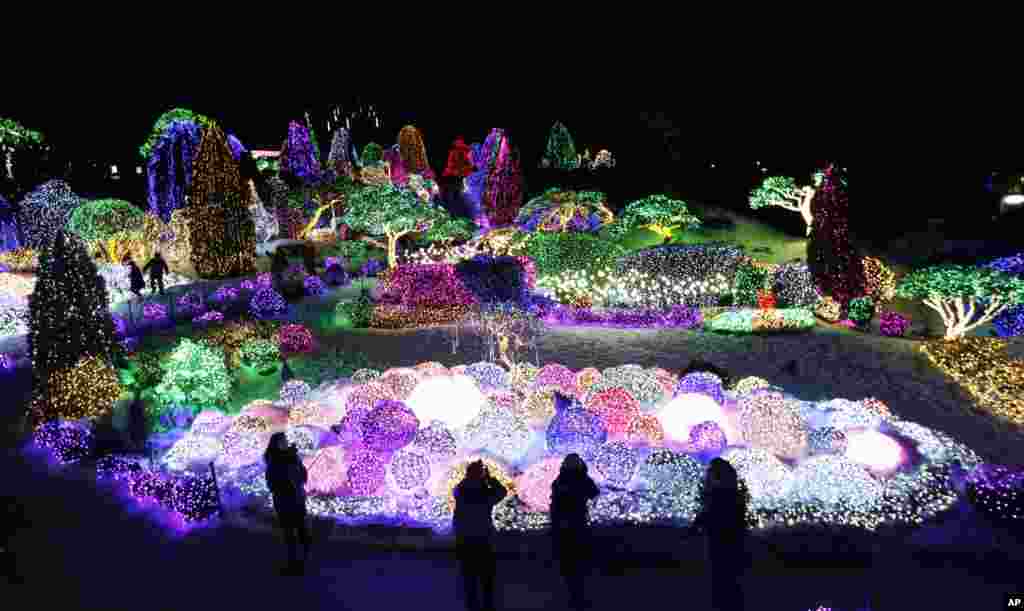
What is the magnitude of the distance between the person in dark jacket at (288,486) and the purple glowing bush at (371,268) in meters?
15.7

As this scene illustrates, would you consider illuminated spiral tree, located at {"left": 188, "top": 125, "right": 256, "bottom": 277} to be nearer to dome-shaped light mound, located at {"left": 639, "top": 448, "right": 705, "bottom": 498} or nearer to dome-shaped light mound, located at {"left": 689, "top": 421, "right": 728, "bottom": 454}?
dome-shaped light mound, located at {"left": 689, "top": 421, "right": 728, "bottom": 454}

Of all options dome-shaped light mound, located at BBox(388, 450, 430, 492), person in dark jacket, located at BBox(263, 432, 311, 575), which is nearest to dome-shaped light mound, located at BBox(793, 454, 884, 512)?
dome-shaped light mound, located at BBox(388, 450, 430, 492)

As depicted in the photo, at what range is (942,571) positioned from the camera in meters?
6.75

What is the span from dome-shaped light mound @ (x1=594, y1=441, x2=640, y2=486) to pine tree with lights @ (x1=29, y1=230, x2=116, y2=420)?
7.99 m

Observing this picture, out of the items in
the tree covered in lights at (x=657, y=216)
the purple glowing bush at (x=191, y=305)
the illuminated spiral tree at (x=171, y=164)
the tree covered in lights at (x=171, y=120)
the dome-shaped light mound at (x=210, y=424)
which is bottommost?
the dome-shaped light mound at (x=210, y=424)

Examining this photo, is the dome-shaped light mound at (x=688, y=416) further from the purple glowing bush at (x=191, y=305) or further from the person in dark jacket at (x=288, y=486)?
the purple glowing bush at (x=191, y=305)

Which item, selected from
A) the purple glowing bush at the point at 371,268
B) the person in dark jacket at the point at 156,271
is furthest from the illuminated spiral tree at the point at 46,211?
the purple glowing bush at the point at 371,268

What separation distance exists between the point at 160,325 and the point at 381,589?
11275 millimetres

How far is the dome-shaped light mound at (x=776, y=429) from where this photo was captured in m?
9.11

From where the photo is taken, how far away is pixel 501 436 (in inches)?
358

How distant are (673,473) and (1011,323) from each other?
446 inches

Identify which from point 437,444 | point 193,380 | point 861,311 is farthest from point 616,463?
point 861,311

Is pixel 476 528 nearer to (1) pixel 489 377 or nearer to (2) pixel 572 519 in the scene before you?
(2) pixel 572 519

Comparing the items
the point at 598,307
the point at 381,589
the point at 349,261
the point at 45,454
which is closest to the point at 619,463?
→ the point at 381,589
